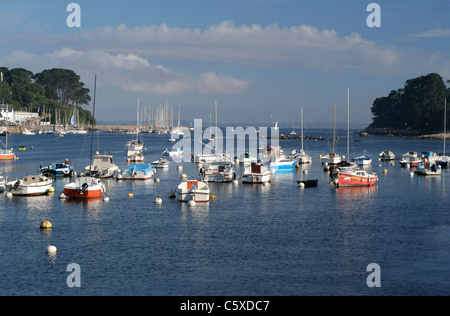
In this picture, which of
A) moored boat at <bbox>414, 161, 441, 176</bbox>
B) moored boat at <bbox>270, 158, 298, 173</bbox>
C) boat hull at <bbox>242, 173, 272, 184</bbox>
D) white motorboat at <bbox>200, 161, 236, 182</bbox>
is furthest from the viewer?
moored boat at <bbox>270, 158, 298, 173</bbox>

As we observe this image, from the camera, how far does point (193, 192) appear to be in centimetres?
6625

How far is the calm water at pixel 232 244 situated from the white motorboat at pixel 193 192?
132cm

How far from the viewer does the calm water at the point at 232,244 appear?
36375 mm

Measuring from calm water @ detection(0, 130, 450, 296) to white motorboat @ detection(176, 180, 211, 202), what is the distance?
1315mm

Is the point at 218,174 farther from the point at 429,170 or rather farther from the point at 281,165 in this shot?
the point at 429,170

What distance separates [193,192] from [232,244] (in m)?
20.1

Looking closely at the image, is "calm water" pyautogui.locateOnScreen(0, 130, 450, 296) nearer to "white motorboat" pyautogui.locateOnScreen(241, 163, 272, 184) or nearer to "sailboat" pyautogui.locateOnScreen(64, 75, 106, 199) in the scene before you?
"sailboat" pyautogui.locateOnScreen(64, 75, 106, 199)

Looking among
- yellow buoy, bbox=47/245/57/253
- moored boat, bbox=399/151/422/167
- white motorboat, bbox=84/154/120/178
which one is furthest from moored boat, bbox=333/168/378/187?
yellow buoy, bbox=47/245/57/253

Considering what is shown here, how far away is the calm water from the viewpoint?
36.4 m

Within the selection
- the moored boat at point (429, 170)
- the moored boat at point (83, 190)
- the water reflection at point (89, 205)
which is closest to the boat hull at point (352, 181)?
the moored boat at point (429, 170)

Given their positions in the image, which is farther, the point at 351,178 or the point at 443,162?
the point at 443,162

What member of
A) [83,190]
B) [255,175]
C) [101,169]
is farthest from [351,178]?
[101,169]
